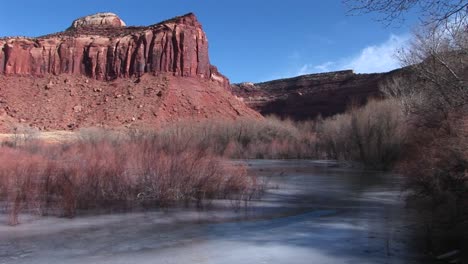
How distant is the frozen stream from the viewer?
6.96 m

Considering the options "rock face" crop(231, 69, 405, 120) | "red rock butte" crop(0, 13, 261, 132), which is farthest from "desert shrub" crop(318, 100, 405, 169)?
"rock face" crop(231, 69, 405, 120)

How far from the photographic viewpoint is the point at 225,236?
28.0ft

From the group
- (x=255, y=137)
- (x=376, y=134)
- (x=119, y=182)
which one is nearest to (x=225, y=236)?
(x=119, y=182)

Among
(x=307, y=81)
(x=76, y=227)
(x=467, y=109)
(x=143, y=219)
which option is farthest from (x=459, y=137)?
(x=307, y=81)

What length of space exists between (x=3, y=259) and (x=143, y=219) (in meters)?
3.86

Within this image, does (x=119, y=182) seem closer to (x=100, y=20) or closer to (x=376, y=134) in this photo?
(x=376, y=134)

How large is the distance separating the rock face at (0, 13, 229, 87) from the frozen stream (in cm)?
6527

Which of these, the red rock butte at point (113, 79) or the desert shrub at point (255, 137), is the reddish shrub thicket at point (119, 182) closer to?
the desert shrub at point (255, 137)

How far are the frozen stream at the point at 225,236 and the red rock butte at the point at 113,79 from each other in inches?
1983

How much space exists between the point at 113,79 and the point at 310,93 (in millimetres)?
51972

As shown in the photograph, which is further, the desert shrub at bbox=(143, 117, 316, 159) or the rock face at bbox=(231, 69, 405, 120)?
the rock face at bbox=(231, 69, 405, 120)

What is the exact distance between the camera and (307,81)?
117m

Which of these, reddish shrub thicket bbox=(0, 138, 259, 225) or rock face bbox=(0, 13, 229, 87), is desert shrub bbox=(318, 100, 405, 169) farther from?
rock face bbox=(0, 13, 229, 87)

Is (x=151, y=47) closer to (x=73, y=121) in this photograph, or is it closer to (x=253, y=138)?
(x=73, y=121)
